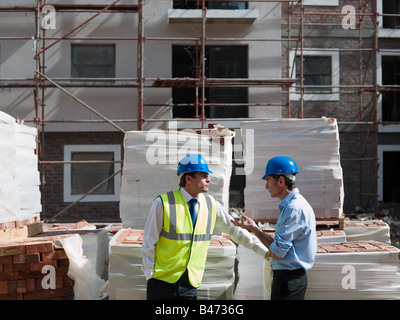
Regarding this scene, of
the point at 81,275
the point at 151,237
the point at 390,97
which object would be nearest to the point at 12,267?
the point at 81,275

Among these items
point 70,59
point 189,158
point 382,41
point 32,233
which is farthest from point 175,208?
point 382,41

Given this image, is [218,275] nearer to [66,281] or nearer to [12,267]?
[66,281]

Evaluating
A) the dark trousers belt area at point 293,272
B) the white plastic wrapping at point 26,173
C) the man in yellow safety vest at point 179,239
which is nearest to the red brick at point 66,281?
the white plastic wrapping at point 26,173

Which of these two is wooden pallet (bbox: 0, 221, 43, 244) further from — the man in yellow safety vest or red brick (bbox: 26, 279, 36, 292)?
the man in yellow safety vest

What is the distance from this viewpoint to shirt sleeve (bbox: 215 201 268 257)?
4.54 m

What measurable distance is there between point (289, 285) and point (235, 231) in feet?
2.33

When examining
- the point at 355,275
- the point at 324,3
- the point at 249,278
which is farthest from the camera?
the point at 324,3

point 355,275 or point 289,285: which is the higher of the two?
point 289,285

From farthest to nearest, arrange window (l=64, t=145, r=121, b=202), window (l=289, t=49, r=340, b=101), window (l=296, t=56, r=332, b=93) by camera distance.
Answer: window (l=296, t=56, r=332, b=93) < window (l=289, t=49, r=340, b=101) < window (l=64, t=145, r=121, b=202)

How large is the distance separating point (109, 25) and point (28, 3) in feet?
7.15

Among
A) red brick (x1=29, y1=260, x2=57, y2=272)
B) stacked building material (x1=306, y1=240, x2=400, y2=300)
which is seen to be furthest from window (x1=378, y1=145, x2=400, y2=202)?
red brick (x1=29, y1=260, x2=57, y2=272)

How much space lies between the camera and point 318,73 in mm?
14641

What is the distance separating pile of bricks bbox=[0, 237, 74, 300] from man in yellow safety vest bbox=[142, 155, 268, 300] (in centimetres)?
221
